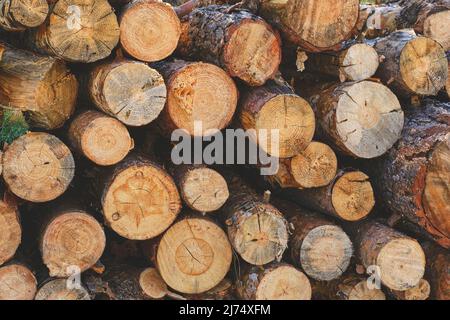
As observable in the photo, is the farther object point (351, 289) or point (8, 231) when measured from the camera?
point (351, 289)

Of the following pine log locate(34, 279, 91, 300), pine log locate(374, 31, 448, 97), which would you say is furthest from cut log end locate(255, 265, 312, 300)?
pine log locate(374, 31, 448, 97)

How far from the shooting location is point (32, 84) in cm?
289

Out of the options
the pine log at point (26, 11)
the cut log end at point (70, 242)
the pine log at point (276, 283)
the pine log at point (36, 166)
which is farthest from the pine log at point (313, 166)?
the pine log at point (26, 11)

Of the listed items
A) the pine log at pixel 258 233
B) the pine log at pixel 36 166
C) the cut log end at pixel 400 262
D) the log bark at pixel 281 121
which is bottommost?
the cut log end at pixel 400 262

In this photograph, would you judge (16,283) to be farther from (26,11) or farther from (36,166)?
(26,11)

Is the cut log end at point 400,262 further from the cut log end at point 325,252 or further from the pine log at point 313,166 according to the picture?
the pine log at point 313,166

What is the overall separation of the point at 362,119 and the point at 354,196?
0.46m

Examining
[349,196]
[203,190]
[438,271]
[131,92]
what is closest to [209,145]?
[203,190]

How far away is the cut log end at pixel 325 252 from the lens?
3.08 m

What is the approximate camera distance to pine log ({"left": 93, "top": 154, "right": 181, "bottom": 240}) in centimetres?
286

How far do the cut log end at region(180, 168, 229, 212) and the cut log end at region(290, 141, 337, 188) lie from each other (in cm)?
46

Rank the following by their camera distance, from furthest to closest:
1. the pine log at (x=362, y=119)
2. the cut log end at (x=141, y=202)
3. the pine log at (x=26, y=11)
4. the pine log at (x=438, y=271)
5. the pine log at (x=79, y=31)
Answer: the pine log at (x=438, y=271)
the pine log at (x=362, y=119)
the cut log end at (x=141, y=202)
the pine log at (x=79, y=31)
the pine log at (x=26, y=11)

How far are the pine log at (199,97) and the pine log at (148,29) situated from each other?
6.2 inches

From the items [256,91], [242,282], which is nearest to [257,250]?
[242,282]
